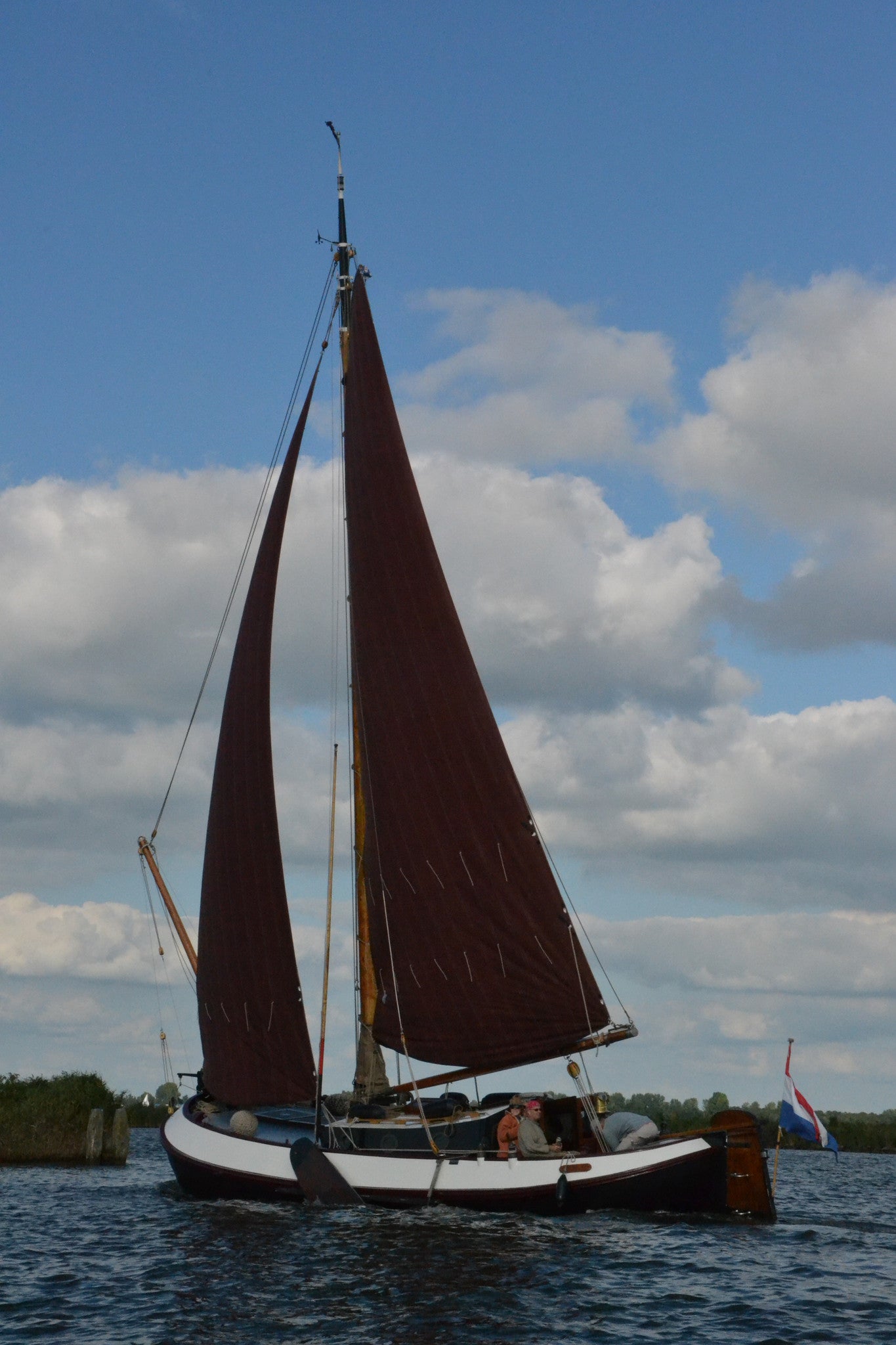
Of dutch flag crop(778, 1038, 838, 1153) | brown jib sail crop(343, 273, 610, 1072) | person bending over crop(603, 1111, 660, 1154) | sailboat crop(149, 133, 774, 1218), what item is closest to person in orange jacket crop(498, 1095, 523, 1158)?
sailboat crop(149, 133, 774, 1218)

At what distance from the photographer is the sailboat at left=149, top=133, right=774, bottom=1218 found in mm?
26406

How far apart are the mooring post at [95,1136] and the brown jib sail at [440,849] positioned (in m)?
23.3

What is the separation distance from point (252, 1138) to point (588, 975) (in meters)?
8.18

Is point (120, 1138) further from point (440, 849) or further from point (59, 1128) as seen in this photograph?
point (440, 849)

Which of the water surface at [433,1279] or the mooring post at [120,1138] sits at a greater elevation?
the mooring post at [120,1138]

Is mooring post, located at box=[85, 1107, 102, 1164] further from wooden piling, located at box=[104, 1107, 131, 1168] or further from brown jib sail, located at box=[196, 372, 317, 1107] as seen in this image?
brown jib sail, located at box=[196, 372, 317, 1107]

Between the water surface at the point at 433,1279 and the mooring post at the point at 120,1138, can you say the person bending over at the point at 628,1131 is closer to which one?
the water surface at the point at 433,1279

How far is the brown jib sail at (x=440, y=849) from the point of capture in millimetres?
28281

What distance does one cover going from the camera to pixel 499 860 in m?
28.6

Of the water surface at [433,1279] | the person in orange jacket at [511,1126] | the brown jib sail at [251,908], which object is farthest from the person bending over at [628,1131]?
the brown jib sail at [251,908]

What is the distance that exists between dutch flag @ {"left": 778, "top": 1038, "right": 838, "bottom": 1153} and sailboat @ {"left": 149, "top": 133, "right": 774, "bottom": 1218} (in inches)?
53.1

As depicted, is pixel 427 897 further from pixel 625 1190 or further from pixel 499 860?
pixel 625 1190

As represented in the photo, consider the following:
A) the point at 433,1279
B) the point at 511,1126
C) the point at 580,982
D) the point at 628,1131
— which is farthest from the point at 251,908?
the point at 433,1279

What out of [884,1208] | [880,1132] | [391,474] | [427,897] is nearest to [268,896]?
[427,897]
